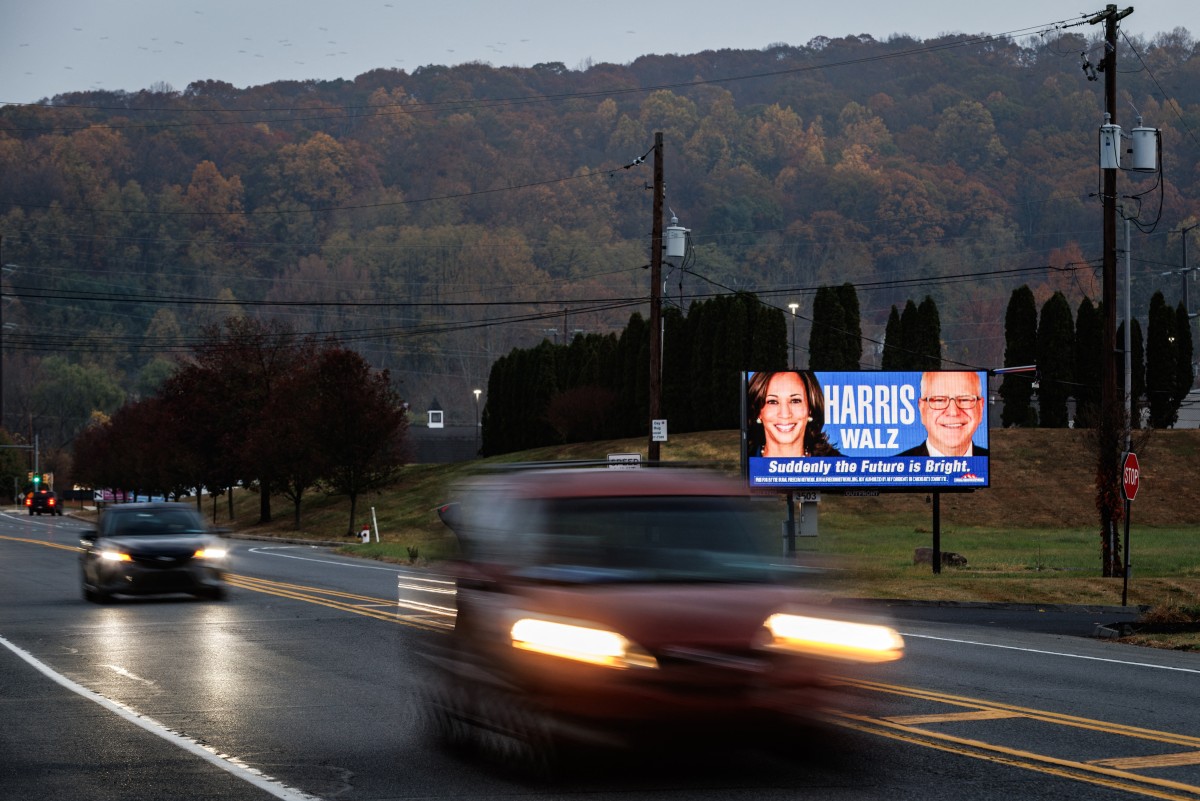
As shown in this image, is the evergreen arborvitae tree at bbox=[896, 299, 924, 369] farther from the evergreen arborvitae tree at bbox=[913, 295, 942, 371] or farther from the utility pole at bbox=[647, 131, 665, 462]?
the utility pole at bbox=[647, 131, 665, 462]

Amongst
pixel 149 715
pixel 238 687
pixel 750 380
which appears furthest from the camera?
pixel 750 380

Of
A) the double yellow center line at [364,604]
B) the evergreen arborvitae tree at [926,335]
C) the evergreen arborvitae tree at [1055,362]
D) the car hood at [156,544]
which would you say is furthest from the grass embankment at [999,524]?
the car hood at [156,544]

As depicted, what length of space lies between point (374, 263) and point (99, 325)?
3770cm

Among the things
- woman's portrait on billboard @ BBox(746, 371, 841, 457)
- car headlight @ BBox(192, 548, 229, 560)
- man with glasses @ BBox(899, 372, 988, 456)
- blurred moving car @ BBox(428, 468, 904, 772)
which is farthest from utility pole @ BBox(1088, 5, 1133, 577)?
blurred moving car @ BBox(428, 468, 904, 772)

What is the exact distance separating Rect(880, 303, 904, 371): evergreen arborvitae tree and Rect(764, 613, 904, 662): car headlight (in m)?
56.6

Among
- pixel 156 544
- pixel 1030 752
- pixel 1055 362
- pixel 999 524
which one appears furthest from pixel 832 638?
pixel 1055 362

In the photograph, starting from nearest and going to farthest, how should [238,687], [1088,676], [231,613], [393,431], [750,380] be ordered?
[238,687] < [1088,676] < [231,613] < [750,380] < [393,431]

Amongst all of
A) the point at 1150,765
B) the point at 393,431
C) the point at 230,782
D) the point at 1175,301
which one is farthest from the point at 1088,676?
the point at 1175,301

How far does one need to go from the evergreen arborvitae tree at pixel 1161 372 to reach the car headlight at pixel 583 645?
6147cm

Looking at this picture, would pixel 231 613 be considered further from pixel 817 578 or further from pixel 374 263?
pixel 374 263

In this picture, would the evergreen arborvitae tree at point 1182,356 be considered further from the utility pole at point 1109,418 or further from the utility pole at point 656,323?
the utility pole at point 1109,418

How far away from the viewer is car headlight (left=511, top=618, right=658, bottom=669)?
856 centimetres

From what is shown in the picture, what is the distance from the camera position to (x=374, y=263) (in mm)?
171000

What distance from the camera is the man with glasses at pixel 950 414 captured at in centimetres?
3341
